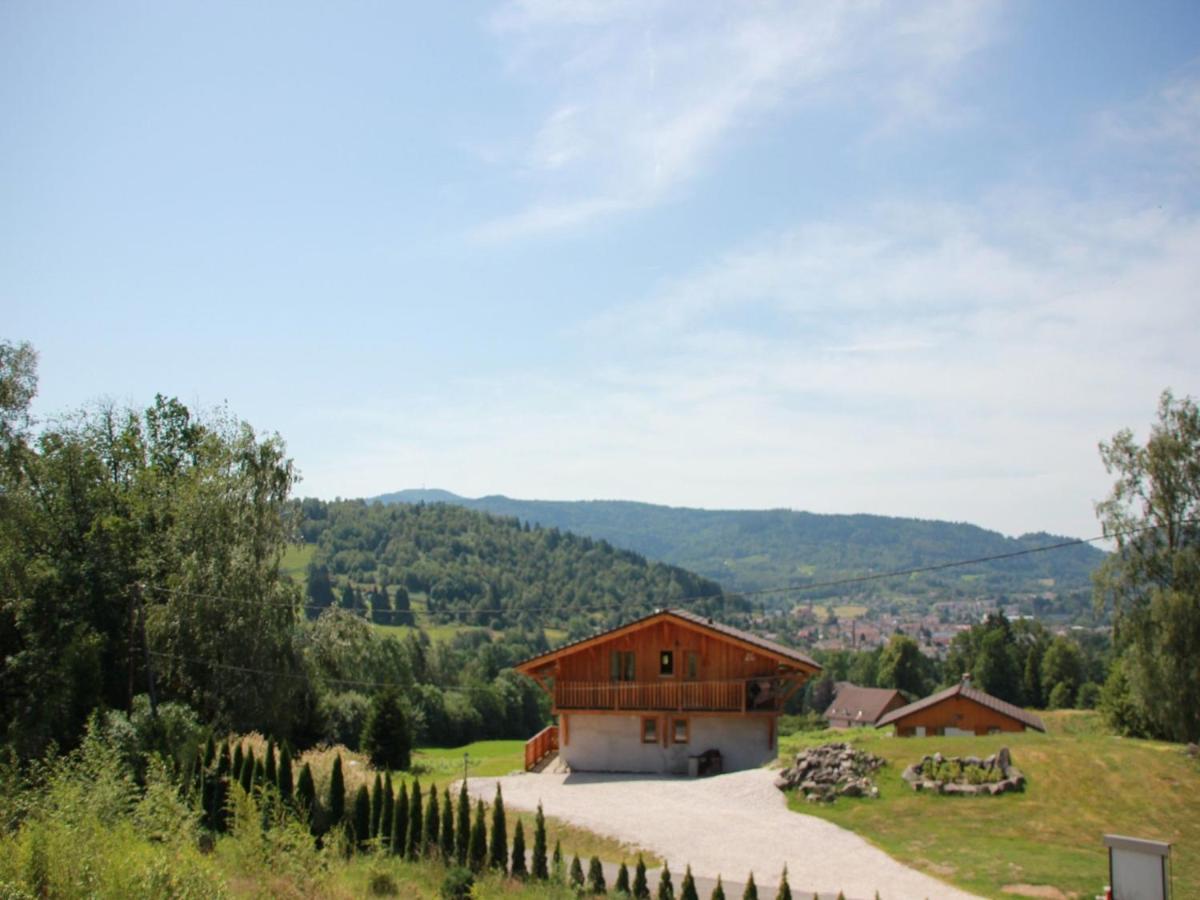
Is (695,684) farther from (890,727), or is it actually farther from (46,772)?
(890,727)

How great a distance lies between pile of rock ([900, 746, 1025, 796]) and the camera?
23.4 m

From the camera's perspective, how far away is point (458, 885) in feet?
50.7

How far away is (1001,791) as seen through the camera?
2325 centimetres

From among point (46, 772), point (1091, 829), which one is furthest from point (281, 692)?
point (1091, 829)

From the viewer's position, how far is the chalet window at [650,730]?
102 ft

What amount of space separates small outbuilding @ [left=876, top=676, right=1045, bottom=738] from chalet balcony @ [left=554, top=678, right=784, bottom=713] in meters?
18.2

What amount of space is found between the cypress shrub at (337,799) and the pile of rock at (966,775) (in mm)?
13957

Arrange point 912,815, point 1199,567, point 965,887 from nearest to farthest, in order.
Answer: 1. point 965,887
2. point 912,815
3. point 1199,567

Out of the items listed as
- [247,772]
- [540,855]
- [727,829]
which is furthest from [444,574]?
[540,855]

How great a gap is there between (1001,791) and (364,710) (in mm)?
29862

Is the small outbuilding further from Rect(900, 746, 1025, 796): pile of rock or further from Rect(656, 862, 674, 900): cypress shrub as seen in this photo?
Rect(656, 862, 674, 900): cypress shrub

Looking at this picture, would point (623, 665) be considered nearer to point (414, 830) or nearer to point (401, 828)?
point (401, 828)

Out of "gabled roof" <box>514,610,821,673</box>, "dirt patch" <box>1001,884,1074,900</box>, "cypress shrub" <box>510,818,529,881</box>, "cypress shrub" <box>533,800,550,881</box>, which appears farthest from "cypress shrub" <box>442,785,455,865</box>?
"gabled roof" <box>514,610,821,673</box>

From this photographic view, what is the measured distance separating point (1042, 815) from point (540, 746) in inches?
680
